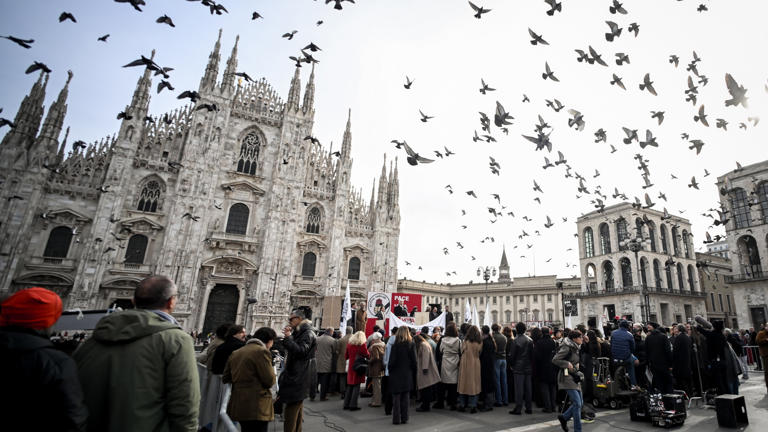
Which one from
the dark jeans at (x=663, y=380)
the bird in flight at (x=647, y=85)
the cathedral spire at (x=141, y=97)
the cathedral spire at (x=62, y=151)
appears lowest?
the dark jeans at (x=663, y=380)

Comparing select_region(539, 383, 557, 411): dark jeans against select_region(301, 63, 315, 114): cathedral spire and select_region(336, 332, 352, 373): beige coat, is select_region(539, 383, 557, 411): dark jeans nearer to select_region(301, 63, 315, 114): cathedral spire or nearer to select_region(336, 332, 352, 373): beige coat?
select_region(336, 332, 352, 373): beige coat

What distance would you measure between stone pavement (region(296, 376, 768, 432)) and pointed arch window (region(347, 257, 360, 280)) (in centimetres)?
2245

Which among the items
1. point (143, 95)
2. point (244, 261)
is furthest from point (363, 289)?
point (143, 95)

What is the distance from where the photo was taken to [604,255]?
45.1m

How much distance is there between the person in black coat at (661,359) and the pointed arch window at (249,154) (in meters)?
28.0

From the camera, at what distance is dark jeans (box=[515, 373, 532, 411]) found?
8109mm

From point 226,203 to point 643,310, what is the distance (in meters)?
43.0

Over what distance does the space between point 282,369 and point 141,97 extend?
28.7 metres

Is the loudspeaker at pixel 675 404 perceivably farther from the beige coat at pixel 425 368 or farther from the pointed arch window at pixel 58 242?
the pointed arch window at pixel 58 242

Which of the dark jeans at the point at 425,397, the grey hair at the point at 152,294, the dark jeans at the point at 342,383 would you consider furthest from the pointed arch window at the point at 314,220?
the grey hair at the point at 152,294

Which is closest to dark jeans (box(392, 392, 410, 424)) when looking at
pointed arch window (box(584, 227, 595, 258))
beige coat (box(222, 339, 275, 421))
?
beige coat (box(222, 339, 275, 421))

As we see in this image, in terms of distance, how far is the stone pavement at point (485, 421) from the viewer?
688 cm

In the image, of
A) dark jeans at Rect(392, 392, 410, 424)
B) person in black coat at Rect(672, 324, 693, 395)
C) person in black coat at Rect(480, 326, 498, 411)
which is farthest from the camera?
person in black coat at Rect(672, 324, 693, 395)

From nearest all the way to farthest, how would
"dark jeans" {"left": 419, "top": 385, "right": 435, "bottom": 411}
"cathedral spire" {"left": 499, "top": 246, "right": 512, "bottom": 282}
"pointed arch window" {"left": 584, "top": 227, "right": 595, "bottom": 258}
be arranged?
"dark jeans" {"left": 419, "top": 385, "right": 435, "bottom": 411}, "pointed arch window" {"left": 584, "top": 227, "right": 595, "bottom": 258}, "cathedral spire" {"left": 499, "top": 246, "right": 512, "bottom": 282}
